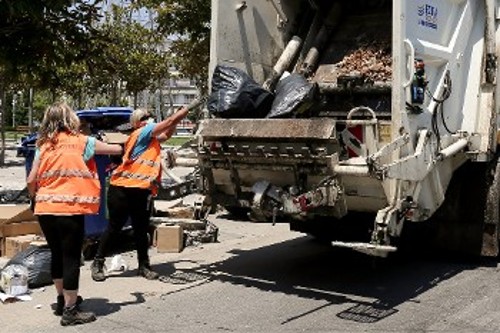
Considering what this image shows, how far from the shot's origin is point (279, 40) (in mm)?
6594

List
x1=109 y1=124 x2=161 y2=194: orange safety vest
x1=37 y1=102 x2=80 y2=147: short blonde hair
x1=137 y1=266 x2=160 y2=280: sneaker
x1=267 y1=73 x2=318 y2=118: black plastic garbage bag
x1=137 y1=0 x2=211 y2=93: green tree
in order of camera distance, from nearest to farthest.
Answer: x1=37 y1=102 x2=80 y2=147: short blonde hair, x1=267 y1=73 x2=318 y2=118: black plastic garbage bag, x1=109 y1=124 x2=161 y2=194: orange safety vest, x1=137 y1=266 x2=160 y2=280: sneaker, x1=137 y1=0 x2=211 y2=93: green tree

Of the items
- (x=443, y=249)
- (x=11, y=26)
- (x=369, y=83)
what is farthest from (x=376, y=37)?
(x=11, y=26)

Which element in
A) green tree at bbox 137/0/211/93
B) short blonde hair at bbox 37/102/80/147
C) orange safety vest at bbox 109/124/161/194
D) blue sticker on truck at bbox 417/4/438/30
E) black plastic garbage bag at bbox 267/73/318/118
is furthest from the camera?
green tree at bbox 137/0/211/93

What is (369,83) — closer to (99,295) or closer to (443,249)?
(443,249)

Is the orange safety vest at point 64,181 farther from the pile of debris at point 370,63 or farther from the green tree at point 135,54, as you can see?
the green tree at point 135,54

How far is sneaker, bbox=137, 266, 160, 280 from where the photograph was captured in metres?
6.16

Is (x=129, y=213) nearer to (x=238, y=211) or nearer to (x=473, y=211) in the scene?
(x=238, y=211)

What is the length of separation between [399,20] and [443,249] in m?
2.70

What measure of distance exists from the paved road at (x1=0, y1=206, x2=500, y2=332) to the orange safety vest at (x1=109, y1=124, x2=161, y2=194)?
0.84 metres

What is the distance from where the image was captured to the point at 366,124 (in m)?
5.18

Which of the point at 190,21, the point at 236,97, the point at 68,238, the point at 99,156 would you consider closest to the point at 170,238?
the point at 99,156

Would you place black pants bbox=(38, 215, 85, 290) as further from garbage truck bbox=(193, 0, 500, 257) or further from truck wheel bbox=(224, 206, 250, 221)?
truck wheel bbox=(224, 206, 250, 221)

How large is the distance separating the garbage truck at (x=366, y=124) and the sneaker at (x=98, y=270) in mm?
1137

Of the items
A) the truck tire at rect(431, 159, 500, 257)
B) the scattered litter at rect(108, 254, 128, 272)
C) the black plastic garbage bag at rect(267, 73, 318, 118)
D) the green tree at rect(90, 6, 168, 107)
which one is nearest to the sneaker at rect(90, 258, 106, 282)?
the scattered litter at rect(108, 254, 128, 272)
